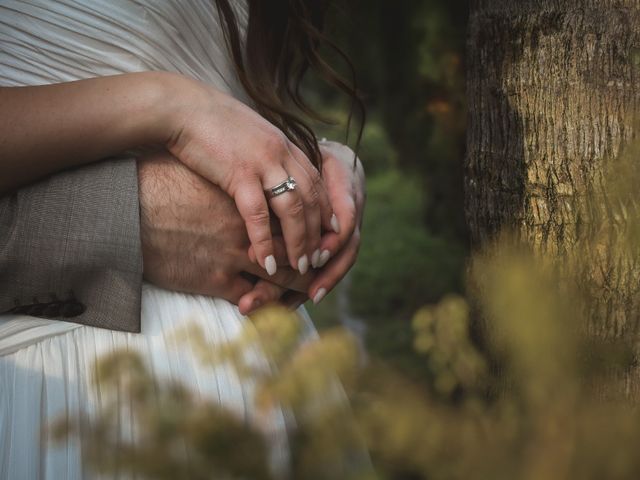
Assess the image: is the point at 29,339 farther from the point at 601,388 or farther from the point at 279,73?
the point at 601,388

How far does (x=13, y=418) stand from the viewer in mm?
1270

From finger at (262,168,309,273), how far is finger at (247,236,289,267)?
25 mm

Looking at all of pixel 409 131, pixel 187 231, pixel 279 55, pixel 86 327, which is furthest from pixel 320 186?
pixel 409 131

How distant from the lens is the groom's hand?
1434mm

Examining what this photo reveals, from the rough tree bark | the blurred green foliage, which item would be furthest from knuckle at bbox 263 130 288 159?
the blurred green foliage

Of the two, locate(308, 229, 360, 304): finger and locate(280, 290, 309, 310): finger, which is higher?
locate(308, 229, 360, 304): finger

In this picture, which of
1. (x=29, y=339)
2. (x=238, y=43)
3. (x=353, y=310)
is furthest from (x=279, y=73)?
(x=353, y=310)

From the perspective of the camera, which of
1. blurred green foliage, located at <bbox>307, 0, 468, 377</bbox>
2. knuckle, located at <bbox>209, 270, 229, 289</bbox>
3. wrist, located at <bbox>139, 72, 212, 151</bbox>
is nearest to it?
wrist, located at <bbox>139, 72, 212, 151</bbox>

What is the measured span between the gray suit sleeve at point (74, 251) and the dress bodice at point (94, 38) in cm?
29

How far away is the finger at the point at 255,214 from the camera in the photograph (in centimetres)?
140

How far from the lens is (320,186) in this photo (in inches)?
62.0

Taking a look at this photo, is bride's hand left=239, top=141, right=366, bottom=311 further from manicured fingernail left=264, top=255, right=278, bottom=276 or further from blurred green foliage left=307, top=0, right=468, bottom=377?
blurred green foliage left=307, top=0, right=468, bottom=377

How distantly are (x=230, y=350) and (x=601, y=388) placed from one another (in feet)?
2.55

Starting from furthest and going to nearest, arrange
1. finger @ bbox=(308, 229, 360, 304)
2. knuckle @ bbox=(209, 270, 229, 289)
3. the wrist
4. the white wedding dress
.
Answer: finger @ bbox=(308, 229, 360, 304) < knuckle @ bbox=(209, 270, 229, 289) < the wrist < the white wedding dress
